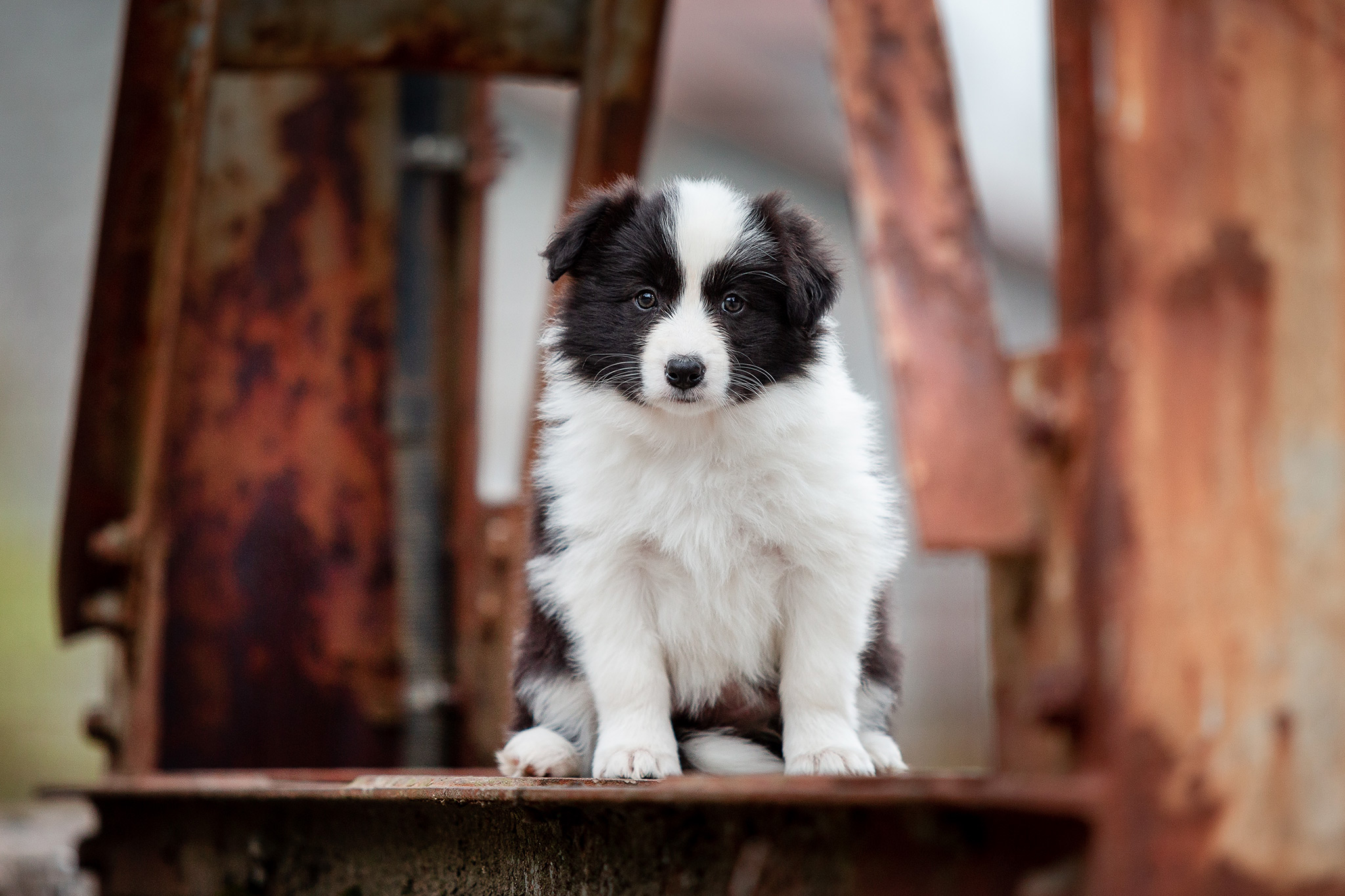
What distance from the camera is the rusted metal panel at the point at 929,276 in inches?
64.5

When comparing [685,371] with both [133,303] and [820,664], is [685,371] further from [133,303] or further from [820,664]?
[133,303]

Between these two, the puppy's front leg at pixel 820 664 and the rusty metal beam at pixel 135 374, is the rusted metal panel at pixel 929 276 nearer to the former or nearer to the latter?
the puppy's front leg at pixel 820 664

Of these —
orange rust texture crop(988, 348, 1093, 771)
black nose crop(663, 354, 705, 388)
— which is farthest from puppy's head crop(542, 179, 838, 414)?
orange rust texture crop(988, 348, 1093, 771)

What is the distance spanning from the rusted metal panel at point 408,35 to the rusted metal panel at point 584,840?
2108mm

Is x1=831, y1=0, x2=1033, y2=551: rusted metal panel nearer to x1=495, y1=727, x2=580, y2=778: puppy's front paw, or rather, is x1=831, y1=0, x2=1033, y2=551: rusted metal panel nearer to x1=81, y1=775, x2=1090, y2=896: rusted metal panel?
x1=81, y1=775, x2=1090, y2=896: rusted metal panel

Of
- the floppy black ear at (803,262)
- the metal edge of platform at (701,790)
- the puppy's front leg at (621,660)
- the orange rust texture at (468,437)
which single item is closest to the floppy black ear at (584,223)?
the floppy black ear at (803,262)

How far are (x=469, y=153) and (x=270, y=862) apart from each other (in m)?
2.49

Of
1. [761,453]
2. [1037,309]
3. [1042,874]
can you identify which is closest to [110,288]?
[761,453]

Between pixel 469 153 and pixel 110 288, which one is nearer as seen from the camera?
pixel 110 288

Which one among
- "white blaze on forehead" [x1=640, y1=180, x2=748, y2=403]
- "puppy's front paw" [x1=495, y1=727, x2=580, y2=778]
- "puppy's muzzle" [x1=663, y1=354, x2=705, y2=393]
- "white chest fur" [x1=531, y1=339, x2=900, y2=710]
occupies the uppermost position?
"white blaze on forehead" [x1=640, y1=180, x2=748, y2=403]

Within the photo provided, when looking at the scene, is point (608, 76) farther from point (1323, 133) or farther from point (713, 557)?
point (1323, 133)

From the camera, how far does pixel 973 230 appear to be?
1.87m

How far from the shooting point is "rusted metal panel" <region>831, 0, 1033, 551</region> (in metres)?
1.64

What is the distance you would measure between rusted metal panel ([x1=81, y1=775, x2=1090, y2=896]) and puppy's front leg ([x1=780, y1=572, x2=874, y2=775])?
551 millimetres
